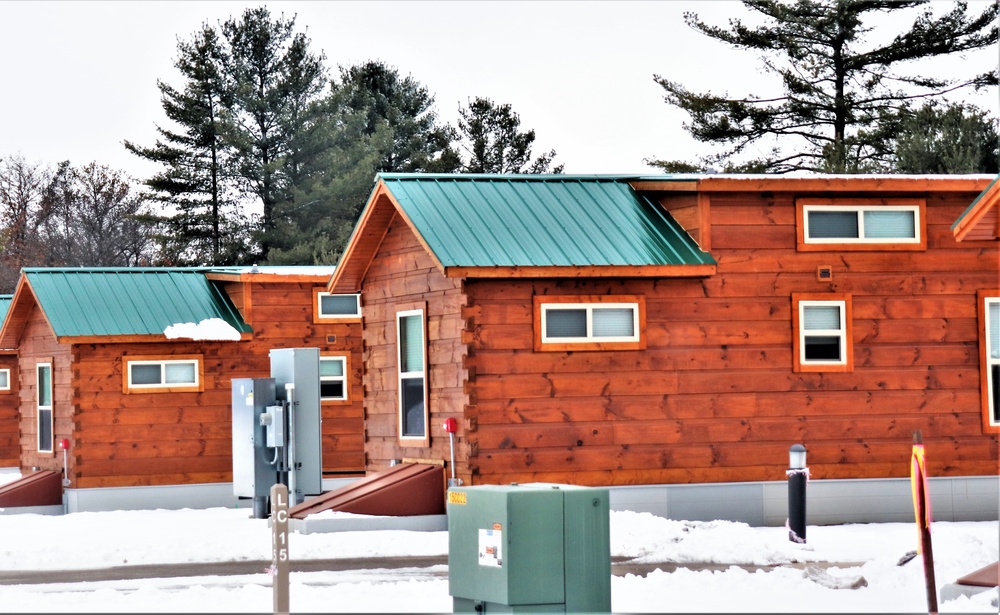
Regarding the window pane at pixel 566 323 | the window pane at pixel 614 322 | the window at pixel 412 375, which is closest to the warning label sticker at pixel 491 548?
the window pane at pixel 566 323

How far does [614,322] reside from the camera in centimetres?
1894

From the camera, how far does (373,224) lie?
20594mm

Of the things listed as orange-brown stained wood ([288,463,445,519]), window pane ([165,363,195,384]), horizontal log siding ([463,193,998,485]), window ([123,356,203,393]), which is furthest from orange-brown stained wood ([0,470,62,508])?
horizontal log siding ([463,193,998,485])

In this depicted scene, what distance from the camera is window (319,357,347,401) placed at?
27172mm

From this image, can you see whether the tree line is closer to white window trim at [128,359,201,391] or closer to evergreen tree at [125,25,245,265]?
evergreen tree at [125,25,245,265]

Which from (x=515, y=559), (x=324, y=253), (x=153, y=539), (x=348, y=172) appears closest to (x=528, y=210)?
(x=153, y=539)

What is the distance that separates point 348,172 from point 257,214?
3394mm

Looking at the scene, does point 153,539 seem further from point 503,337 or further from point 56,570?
point 503,337

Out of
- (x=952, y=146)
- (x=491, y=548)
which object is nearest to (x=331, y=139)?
(x=952, y=146)

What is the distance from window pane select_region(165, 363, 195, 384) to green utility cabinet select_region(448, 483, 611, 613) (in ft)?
54.1

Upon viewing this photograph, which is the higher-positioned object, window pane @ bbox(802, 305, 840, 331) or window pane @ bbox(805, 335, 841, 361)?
window pane @ bbox(802, 305, 840, 331)

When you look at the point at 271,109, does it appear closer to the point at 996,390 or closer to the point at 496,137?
the point at 496,137

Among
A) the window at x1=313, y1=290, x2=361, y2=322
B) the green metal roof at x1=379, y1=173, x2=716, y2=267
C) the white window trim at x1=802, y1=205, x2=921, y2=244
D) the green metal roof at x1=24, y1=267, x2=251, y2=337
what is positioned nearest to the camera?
the green metal roof at x1=379, y1=173, x2=716, y2=267

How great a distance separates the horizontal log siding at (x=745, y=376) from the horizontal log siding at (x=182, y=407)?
9.07 metres
